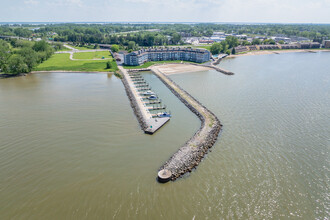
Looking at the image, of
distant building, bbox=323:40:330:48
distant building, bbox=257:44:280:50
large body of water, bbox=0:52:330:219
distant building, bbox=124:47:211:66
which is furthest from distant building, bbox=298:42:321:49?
large body of water, bbox=0:52:330:219

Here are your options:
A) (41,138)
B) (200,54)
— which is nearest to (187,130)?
(41,138)

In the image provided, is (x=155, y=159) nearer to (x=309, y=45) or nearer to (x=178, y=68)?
(x=178, y=68)

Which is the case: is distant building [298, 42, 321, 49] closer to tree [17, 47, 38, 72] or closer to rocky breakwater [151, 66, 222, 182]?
rocky breakwater [151, 66, 222, 182]

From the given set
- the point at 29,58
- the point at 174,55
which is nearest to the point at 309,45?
the point at 174,55

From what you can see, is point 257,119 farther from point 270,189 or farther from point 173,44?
point 173,44

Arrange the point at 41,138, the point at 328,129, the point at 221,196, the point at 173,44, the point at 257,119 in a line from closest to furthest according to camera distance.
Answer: the point at 221,196 < the point at 41,138 < the point at 328,129 < the point at 257,119 < the point at 173,44

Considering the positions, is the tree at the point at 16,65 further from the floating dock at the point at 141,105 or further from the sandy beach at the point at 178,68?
the sandy beach at the point at 178,68

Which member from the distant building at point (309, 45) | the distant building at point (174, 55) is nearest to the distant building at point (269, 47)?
the distant building at point (309, 45)
